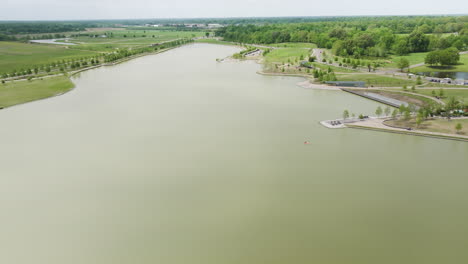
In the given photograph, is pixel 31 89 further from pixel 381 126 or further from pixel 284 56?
pixel 284 56

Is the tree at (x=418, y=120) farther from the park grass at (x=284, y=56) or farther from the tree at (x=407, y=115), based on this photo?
the park grass at (x=284, y=56)

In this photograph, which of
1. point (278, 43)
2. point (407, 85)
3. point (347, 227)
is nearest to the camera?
point (347, 227)

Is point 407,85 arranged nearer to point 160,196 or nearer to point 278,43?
point 160,196

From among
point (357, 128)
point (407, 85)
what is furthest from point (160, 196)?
point (407, 85)

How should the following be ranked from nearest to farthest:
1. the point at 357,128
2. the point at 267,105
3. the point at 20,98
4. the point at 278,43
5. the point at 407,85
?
1. the point at 357,128
2. the point at 267,105
3. the point at 20,98
4. the point at 407,85
5. the point at 278,43

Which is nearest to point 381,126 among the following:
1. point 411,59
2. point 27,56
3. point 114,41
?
point 411,59
